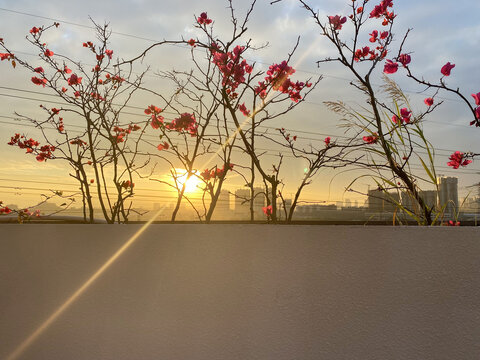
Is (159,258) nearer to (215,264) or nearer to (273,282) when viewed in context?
(215,264)

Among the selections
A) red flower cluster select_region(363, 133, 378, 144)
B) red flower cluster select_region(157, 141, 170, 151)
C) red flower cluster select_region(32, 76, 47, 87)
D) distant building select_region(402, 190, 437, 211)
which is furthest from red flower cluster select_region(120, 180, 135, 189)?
distant building select_region(402, 190, 437, 211)

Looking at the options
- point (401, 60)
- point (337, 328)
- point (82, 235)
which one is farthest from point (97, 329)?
point (401, 60)

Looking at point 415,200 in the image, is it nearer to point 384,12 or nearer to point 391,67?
point 391,67

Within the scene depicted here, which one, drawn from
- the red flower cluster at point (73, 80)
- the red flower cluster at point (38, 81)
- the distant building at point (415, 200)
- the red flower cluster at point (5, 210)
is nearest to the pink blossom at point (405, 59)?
the distant building at point (415, 200)

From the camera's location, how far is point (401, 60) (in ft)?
7.15

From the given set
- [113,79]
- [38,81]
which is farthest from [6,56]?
[113,79]

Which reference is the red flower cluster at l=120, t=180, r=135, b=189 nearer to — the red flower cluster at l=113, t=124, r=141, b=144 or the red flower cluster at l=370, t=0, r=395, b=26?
the red flower cluster at l=113, t=124, r=141, b=144

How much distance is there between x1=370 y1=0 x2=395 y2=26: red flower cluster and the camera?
2318 mm

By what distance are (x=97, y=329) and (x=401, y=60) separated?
1.91 metres

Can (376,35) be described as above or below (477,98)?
above

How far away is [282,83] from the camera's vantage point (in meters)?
2.25

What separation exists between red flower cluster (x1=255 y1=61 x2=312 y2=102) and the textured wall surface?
1.01 metres

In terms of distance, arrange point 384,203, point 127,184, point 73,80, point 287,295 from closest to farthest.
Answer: point 287,295 → point 384,203 → point 127,184 → point 73,80

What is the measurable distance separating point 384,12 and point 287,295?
1.74 m
